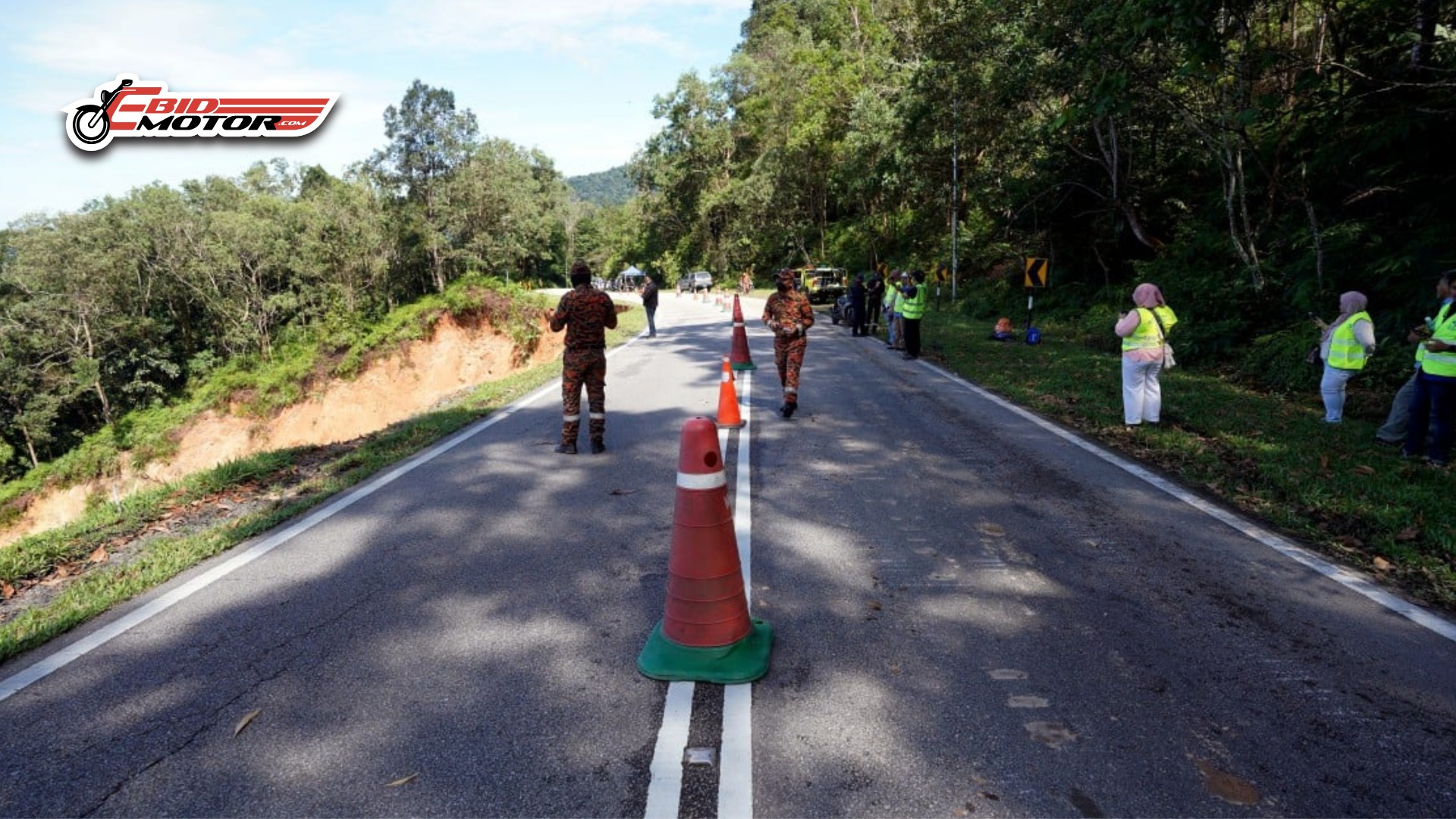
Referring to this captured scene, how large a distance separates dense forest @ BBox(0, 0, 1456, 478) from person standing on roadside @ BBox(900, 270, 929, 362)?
389 cm

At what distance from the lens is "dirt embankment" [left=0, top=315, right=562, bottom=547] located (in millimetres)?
26359

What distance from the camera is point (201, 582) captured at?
4648 millimetres

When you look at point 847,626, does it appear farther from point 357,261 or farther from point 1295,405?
point 357,261

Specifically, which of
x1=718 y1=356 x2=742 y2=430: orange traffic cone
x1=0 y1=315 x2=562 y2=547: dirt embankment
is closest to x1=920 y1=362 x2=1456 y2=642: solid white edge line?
x1=718 y1=356 x2=742 y2=430: orange traffic cone

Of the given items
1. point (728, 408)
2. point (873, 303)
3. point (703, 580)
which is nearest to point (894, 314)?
point (873, 303)

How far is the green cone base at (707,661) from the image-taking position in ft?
11.0

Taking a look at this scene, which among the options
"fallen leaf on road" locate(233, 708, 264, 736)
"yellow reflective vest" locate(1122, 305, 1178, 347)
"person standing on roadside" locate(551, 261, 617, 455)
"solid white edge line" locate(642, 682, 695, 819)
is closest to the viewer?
"solid white edge line" locate(642, 682, 695, 819)

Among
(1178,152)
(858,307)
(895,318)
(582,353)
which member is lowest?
(582,353)

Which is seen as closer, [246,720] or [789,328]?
[246,720]

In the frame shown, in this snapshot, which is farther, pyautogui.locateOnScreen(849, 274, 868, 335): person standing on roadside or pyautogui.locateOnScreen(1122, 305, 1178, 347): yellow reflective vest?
pyautogui.locateOnScreen(849, 274, 868, 335): person standing on roadside

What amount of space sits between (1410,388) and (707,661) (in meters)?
7.97

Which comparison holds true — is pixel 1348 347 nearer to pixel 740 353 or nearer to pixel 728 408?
pixel 728 408

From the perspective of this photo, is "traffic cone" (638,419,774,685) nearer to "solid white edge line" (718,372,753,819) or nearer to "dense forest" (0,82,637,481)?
"solid white edge line" (718,372,753,819)

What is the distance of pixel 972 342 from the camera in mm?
17469
